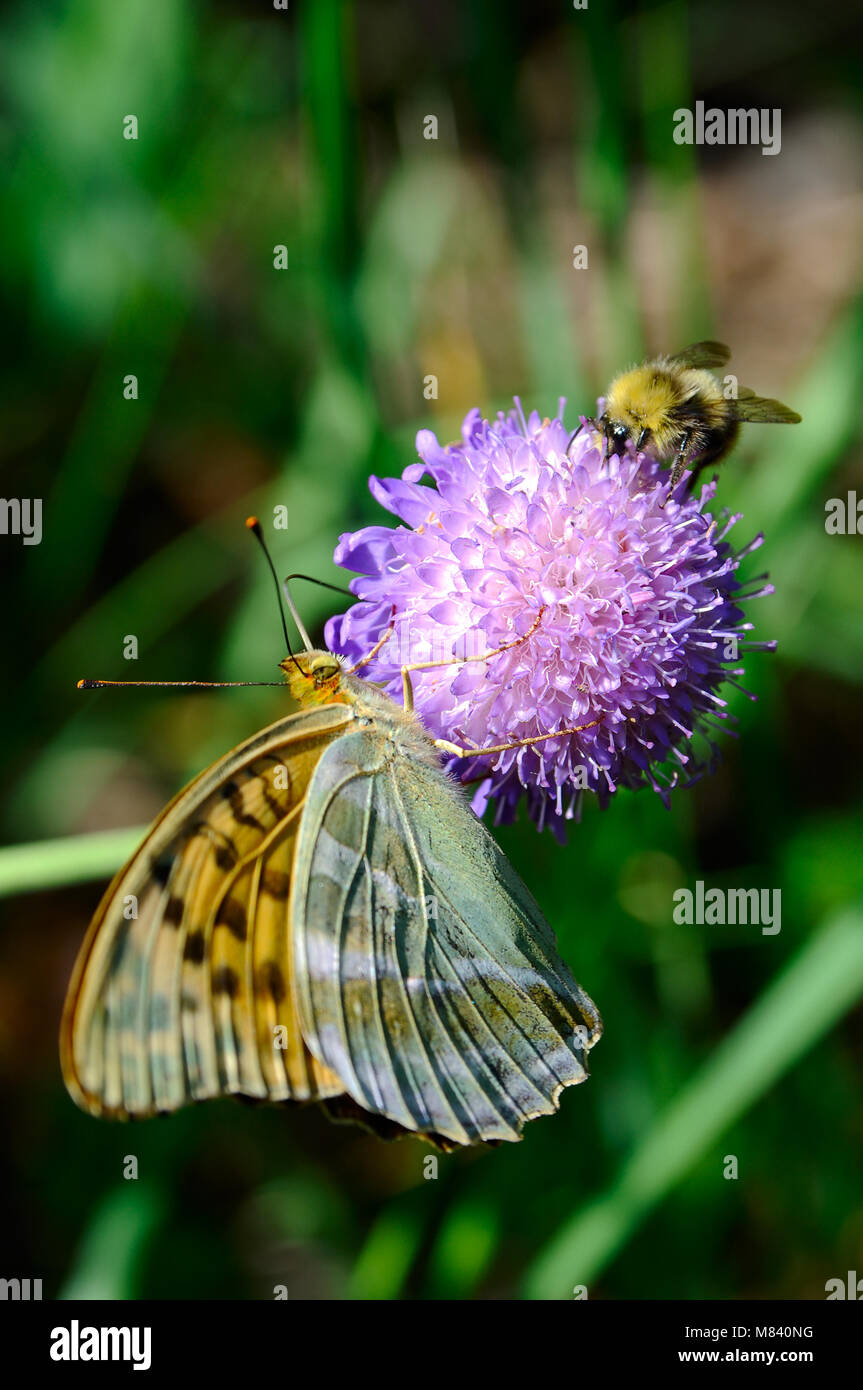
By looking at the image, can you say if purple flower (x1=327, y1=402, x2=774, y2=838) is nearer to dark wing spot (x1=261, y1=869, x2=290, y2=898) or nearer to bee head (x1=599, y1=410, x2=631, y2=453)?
bee head (x1=599, y1=410, x2=631, y2=453)

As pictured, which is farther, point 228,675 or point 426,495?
point 228,675

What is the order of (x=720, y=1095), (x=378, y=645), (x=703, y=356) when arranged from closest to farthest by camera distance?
1. (x=378, y=645)
2. (x=703, y=356)
3. (x=720, y=1095)

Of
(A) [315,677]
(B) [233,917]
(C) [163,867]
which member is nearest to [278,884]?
(B) [233,917]

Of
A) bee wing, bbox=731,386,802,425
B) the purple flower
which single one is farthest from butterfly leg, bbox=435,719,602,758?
bee wing, bbox=731,386,802,425

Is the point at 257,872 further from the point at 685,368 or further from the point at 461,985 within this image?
the point at 685,368

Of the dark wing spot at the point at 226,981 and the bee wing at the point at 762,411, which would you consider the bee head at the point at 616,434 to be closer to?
the bee wing at the point at 762,411

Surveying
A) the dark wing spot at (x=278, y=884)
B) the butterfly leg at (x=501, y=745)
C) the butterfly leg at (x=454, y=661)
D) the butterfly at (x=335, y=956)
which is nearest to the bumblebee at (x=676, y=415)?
the butterfly leg at (x=454, y=661)

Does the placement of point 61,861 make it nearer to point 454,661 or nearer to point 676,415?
point 454,661

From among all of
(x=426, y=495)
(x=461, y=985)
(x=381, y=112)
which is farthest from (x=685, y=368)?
(x=381, y=112)
